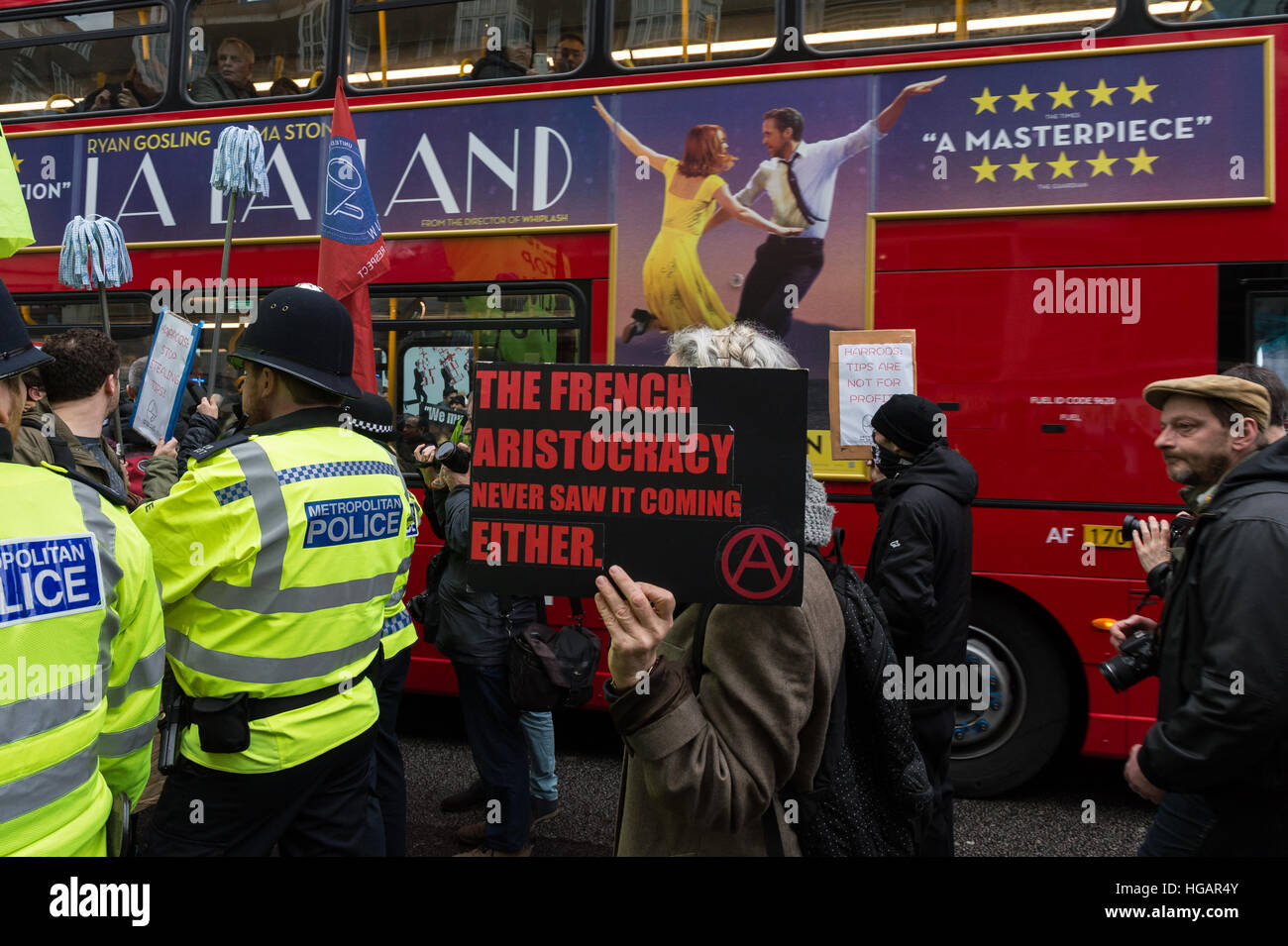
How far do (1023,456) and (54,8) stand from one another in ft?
22.6

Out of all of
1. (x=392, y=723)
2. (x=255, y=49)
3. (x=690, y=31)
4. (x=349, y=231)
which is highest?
(x=255, y=49)

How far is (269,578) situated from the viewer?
90.2 inches

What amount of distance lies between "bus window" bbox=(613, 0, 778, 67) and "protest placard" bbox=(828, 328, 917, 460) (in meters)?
1.75

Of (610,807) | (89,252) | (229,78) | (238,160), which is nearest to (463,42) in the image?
(238,160)

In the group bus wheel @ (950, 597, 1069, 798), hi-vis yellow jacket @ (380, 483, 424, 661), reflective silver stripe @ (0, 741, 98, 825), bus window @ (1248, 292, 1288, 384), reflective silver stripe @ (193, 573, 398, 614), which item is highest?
bus window @ (1248, 292, 1288, 384)

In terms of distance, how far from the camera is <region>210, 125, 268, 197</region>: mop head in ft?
16.8

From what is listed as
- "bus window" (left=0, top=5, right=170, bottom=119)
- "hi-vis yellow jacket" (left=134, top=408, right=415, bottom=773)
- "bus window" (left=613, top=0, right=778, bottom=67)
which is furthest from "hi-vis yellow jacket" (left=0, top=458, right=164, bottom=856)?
"bus window" (left=0, top=5, right=170, bottom=119)

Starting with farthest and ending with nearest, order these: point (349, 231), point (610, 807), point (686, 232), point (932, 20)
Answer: point (686, 232) < point (349, 231) < point (932, 20) < point (610, 807)

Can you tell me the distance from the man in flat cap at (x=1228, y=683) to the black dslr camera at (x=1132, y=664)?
0.22 metres

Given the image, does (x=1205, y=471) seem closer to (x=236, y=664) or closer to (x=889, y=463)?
(x=889, y=463)

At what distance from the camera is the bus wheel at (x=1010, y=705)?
489 cm

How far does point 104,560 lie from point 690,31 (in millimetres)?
4568

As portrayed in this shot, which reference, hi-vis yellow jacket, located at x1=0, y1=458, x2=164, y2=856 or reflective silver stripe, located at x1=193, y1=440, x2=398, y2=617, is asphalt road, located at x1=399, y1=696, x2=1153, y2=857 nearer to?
reflective silver stripe, located at x1=193, y1=440, x2=398, y2=617

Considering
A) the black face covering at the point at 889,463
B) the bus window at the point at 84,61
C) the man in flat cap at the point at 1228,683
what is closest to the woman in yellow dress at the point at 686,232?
the black face covering at the point at 889,463
